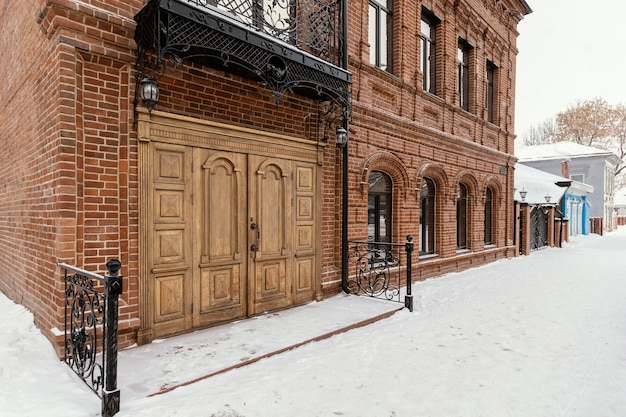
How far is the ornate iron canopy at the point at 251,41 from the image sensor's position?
3734 millimetres

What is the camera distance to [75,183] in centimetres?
367

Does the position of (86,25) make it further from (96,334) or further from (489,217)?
(489,217)

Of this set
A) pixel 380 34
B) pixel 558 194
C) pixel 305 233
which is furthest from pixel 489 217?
pixel 558 194

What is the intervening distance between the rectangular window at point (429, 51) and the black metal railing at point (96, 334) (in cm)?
813

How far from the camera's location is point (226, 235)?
4.90 meters

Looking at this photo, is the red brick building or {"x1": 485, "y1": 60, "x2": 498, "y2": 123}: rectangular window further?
{"x1": 485, "y1": 60, "x2": 498, "y2": 123}: rectangular window

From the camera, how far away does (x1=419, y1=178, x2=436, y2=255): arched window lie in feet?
29.5

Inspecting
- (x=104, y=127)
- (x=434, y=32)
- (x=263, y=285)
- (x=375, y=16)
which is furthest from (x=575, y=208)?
(x=104, y=127)

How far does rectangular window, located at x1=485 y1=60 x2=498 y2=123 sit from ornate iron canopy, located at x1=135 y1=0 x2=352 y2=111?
7617 mm

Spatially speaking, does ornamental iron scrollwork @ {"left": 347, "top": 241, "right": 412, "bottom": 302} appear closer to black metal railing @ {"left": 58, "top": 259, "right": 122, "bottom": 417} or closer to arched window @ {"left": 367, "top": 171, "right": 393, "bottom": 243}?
arched window @ {"left": 367, "top": 171, "right": 393, "bottom": 243}

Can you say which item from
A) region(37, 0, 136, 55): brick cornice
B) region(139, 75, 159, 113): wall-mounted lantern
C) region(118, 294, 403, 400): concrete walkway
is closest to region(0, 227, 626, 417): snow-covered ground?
region(118, 294, 403, 400): concrete walkway

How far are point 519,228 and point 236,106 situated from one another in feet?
42.1

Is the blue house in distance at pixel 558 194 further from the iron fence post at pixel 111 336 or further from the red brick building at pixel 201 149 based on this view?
the iron fence post at pixel 111 336

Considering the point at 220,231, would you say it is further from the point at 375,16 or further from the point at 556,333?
the point at 375,16
